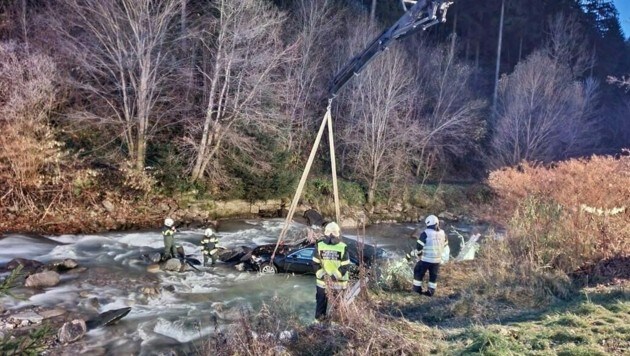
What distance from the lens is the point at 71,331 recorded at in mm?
8773

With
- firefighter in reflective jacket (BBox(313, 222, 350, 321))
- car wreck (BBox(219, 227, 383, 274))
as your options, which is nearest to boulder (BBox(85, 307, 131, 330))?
car wreck (BBox(219, 227, 383, 274))

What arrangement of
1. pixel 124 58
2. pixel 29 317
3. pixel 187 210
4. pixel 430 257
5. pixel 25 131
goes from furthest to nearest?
pixel 187 210, pixel 124 58, pixel 25 131, pixel 430 257, pixel 29 317

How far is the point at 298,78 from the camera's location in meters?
25.0

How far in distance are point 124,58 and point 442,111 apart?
18992 mm

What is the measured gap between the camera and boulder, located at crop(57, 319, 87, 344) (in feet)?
28.2

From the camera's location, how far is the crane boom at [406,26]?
817 centimetres

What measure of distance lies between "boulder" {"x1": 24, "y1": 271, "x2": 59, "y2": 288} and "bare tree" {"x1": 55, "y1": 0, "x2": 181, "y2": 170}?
28.0 feet

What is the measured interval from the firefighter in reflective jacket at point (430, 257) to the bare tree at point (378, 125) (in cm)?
1480

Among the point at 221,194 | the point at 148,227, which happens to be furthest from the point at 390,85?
the point at 148,227

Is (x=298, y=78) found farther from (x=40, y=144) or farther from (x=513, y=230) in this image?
(x=513, y=230)

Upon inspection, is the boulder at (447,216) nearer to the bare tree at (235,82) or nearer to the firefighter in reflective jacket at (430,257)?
the bare tree at (235,82)

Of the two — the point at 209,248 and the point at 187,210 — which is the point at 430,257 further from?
the point at 187,210

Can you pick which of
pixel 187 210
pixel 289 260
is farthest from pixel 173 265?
pixel 187 210

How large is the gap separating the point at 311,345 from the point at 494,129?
2843 centimetres
